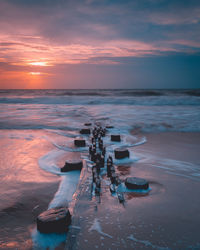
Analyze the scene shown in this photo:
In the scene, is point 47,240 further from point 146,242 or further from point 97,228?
point 146,242

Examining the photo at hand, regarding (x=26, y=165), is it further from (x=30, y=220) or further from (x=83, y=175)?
(x=30, y=220)

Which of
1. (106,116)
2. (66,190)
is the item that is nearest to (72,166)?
(66,190)

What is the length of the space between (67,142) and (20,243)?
3553mm

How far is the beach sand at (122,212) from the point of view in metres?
1.58

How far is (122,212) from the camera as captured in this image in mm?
1926

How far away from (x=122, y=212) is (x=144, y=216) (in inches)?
8.8

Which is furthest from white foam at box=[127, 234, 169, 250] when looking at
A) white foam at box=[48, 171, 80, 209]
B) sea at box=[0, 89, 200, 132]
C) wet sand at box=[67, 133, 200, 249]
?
sea at box=[0, 89, 200, 132]

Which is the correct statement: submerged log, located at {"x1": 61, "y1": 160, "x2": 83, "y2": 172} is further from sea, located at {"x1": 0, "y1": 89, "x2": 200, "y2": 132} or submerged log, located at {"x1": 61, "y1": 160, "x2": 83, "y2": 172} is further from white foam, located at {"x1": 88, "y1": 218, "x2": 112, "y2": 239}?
sea, located at {"x1": 0, "y1": 89, "x2": 200, "y2": 132}

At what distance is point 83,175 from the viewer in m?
2.80

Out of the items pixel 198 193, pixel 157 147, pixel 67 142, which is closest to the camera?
pixel 198 193

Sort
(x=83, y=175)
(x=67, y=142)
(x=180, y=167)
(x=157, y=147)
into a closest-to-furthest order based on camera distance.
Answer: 1. (x=83, y=175)
2. (x=180, y=167)
3. (x=157, y=147)
4. (x=67, y=142)

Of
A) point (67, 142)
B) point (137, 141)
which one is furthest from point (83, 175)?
point (137, 141)

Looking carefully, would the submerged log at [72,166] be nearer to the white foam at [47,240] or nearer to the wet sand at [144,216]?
the wet sand at [144,216]

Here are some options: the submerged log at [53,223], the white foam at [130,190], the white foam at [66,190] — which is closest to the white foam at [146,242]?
the submerged log at [53,223]
